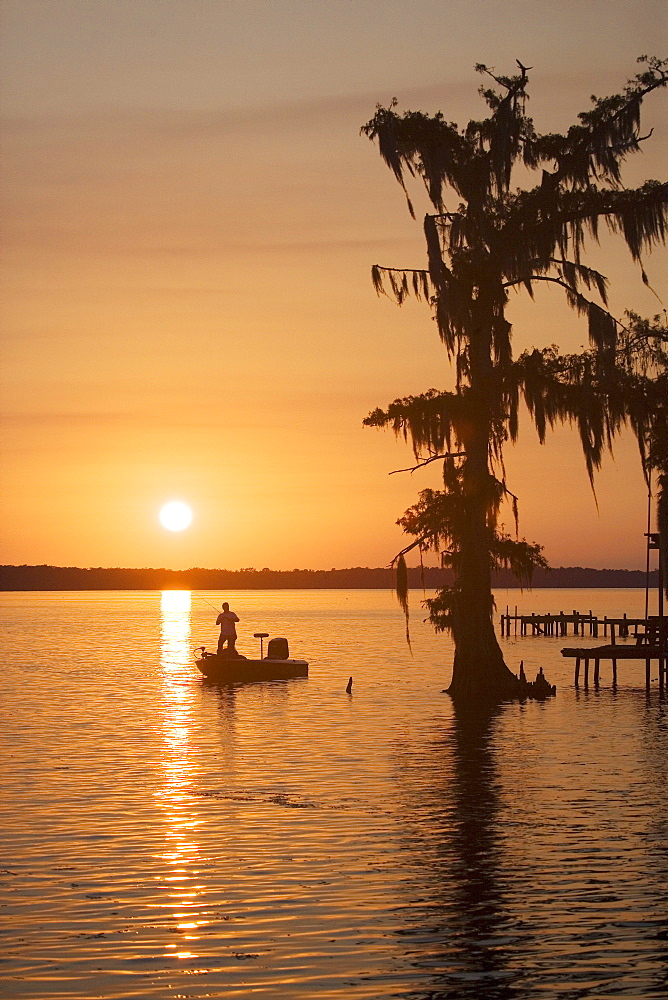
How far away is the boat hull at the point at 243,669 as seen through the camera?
50.3 meters

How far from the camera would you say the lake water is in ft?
38.8

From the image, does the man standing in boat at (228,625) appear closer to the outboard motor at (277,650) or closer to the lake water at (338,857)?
the outboard motor at (277,650)

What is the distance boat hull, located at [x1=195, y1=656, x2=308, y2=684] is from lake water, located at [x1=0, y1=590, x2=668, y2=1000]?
11594mm

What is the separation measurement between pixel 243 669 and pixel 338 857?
3344cm

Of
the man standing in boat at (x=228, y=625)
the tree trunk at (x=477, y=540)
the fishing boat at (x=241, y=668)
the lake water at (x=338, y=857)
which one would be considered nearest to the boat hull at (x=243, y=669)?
the fishing boat at (x=241, y=668)

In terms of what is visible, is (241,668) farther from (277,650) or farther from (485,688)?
(485,688)

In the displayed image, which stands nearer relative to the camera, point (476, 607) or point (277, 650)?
point (476, 607)

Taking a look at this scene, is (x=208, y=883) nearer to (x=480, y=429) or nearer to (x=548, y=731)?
(x=548, y=731)

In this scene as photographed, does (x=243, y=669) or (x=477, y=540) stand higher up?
(x=477, y=540)

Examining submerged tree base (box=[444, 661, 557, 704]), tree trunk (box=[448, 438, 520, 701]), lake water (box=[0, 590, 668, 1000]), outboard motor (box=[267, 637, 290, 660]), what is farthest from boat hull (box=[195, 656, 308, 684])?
tree trunk (box=[448, 438, 520, 701])

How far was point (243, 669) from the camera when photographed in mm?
50406

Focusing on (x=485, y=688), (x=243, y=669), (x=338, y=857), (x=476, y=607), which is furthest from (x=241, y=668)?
(x=338, y=857)

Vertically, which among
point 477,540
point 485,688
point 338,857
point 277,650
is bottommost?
point 338,857

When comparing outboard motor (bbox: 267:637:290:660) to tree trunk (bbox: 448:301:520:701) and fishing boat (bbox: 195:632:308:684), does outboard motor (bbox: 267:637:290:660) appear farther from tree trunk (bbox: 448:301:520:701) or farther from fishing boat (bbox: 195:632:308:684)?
tree trunk (bbox: 448:301:520:701)
